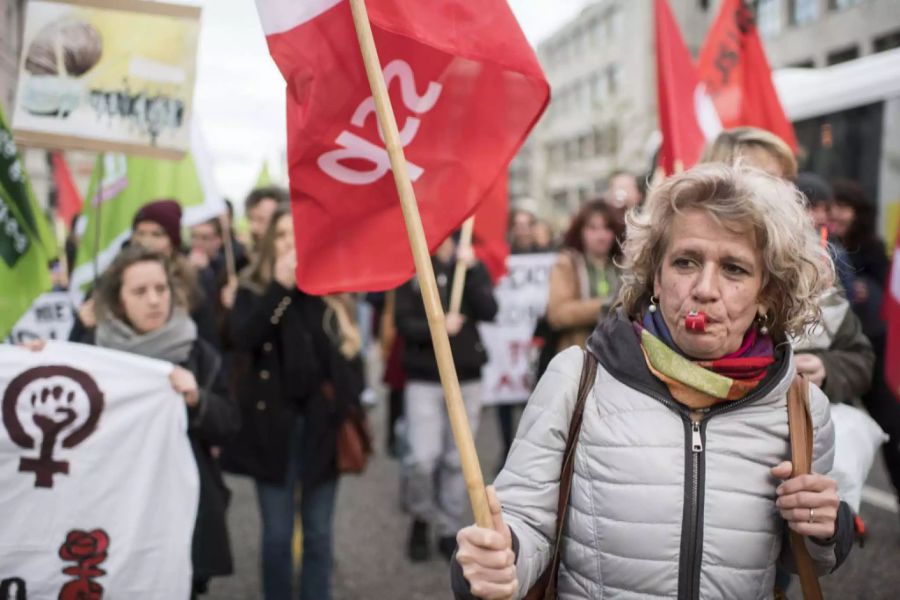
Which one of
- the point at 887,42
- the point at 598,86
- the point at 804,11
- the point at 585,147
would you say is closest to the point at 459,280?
the point at 887,42

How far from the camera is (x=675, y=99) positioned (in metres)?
3.92

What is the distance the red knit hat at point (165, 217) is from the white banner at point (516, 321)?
10.9 ft

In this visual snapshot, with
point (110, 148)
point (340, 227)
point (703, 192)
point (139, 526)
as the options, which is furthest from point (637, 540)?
point (110, 148)

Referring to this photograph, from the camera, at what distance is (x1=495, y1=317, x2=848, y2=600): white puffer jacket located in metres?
1.72

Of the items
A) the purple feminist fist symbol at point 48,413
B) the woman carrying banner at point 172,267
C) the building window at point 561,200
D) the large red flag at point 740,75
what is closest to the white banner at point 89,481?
A: the purple feminist fist symbol at point 48,413

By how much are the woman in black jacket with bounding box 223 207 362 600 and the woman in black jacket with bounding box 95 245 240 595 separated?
0.32 meters

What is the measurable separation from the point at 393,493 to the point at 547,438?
4454mm

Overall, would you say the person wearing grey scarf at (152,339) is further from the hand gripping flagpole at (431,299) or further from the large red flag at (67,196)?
the large red flag at (67,196)

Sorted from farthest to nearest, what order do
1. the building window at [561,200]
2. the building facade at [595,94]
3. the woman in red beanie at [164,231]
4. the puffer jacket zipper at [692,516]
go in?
the building window at [561,200] → the building facade at [595,94] → the woman in red beanie at [164,231] → the puffer jacket zipper at [692,516]

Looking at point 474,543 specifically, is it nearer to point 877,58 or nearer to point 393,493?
point 393,493

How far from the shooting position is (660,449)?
1738mm

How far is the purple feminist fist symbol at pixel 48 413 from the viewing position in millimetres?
2771

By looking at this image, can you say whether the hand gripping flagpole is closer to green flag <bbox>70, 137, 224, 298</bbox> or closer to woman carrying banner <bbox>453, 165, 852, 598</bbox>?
woman carrying banner <bbox>453, 165, 852, 598</bbox>

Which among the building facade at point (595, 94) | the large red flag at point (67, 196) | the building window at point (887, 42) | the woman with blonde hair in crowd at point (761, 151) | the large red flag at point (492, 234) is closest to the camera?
the woman with blonde hair in crowd at point (761, 151)
